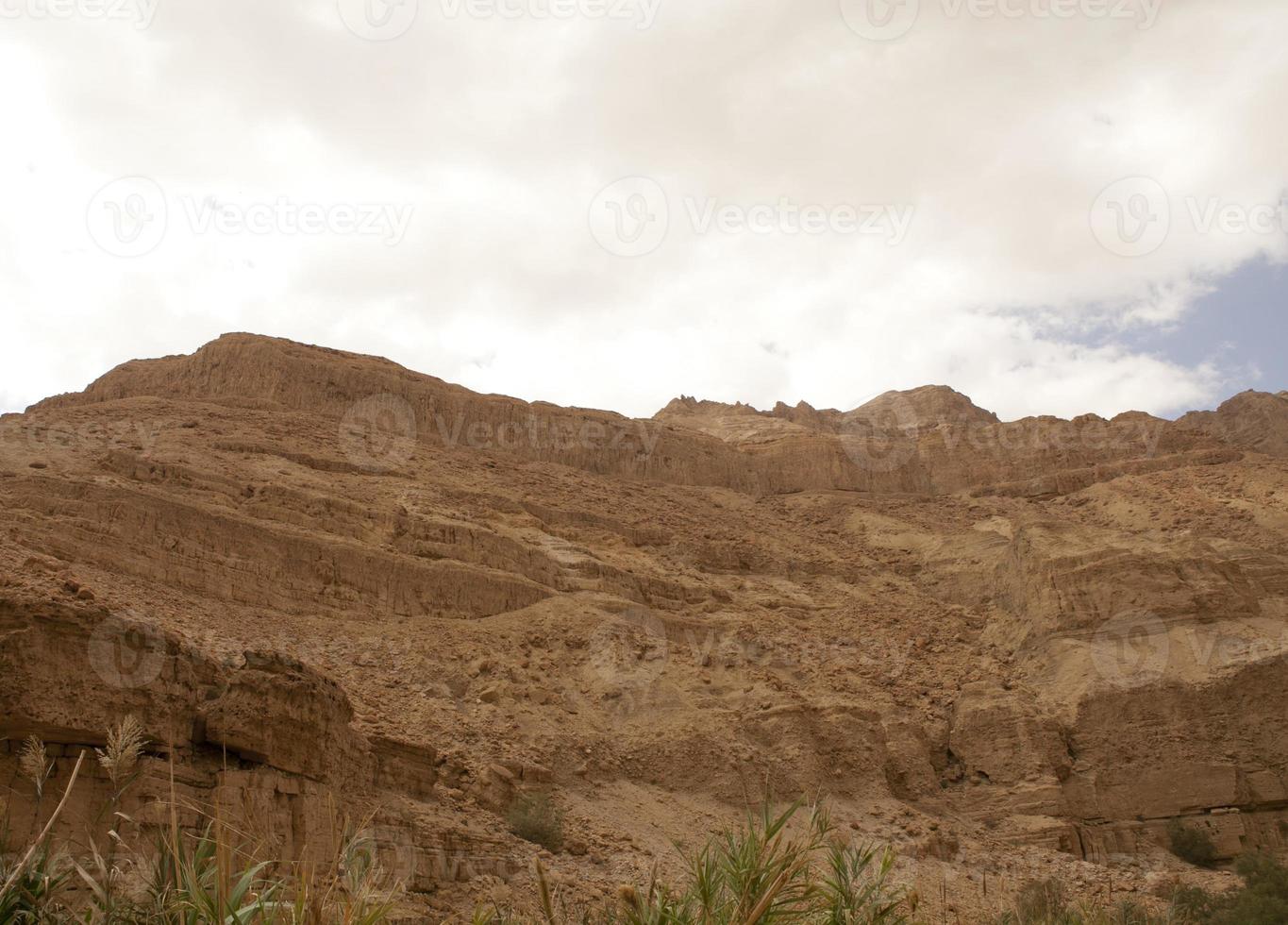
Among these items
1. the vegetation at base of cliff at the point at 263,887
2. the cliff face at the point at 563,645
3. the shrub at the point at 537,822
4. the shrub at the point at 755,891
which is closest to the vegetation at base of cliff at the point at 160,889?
the vegetation at base of cliff at the point at 263,887

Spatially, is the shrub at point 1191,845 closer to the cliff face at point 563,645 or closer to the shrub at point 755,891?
the cliff face at point 563,645

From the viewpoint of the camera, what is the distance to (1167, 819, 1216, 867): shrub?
81.3 feet

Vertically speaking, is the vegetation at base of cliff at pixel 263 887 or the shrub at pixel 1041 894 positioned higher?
the vegetation at base of cliff at pixel 263 887

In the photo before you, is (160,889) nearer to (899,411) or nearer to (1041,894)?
(1041,894)

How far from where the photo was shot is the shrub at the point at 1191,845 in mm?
24766

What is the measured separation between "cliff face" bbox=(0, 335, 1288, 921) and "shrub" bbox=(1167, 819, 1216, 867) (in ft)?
1.32

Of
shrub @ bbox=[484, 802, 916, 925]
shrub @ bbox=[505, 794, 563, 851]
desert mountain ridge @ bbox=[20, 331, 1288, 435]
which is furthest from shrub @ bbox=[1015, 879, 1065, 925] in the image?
desert mountain ridge @ bbox=[20, 331, 1288, 435]

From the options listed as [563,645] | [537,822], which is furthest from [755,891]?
[563,645]

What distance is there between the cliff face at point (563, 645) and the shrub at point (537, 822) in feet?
1.60

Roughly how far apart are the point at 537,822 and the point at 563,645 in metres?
9.65

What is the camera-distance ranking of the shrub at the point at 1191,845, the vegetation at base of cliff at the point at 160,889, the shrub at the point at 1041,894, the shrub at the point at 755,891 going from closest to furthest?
1. the vegetation at base of cliff at the point at 160,889
2. the shrub at the point at 755,891
3. the shrub at the point at 1041,894
4. the shrub at the point at 1191,845

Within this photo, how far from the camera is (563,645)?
2723 cm

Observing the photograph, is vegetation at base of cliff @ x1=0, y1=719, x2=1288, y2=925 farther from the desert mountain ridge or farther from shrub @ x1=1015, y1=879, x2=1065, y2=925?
the desert mountain ridge

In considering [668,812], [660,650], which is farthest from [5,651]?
[660,650]
